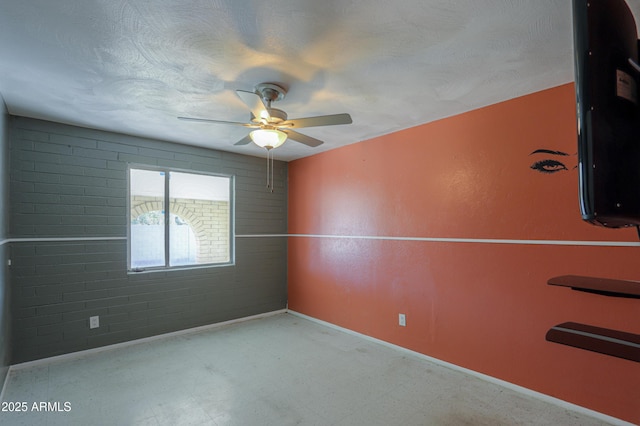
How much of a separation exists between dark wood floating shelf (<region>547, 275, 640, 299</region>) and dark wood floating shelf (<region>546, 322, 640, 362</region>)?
0.15m

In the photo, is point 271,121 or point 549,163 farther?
point 549,163

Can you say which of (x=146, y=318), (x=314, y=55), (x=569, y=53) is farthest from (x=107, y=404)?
(x=569, y=53)

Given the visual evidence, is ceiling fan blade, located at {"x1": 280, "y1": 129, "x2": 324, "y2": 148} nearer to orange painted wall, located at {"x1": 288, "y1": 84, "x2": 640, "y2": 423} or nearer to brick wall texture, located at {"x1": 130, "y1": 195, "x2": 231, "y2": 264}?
orange painted wall, located at {"x1": 288, "y1": 84, "x2": 640, "y2": 423}

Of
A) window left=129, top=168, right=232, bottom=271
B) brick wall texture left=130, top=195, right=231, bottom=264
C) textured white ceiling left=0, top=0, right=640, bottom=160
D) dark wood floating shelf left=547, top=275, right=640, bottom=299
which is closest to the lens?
dark wood floating shelf left=547, top=275, right=640, bottom=299

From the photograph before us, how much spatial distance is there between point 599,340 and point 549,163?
180cm

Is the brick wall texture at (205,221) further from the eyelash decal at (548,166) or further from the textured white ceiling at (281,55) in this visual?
the eyelash decal at (548,166)

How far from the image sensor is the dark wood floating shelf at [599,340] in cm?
104

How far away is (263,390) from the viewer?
8.72 ft

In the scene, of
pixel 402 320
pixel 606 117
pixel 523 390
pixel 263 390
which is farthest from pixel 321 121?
pixel 523 390

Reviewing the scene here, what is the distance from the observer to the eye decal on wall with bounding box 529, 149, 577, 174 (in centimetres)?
242

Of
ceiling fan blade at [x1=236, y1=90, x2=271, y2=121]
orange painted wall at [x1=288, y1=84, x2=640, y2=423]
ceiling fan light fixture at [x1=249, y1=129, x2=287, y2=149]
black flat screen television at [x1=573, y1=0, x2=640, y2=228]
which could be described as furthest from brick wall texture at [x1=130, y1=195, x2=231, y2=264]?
black flat screen television at [x1=573, y1=0, x2=640, y2=228]

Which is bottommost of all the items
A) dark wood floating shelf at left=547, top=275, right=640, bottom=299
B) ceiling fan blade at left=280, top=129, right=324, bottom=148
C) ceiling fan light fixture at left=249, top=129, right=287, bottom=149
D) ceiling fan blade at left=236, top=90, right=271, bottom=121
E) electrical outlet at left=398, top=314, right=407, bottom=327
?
electrical outlet at left=398, top=314, right=407, bottom=327

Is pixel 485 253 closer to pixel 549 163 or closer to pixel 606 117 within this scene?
pixel 549 163

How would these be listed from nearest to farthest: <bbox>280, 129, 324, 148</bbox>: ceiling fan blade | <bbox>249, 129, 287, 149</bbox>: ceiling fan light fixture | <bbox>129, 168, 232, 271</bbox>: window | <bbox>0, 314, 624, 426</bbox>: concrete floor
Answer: <bbox>0, 314, 624, 426</bbox>: concrete floor
<bbox>249, 129, 287, 149</bbox>: ceiling fan light fixture
<bbox>280, 129, 324, 148</bbox>: ceiling fan blade
<bbox>129, 168, 232, 271</bbox>: window
